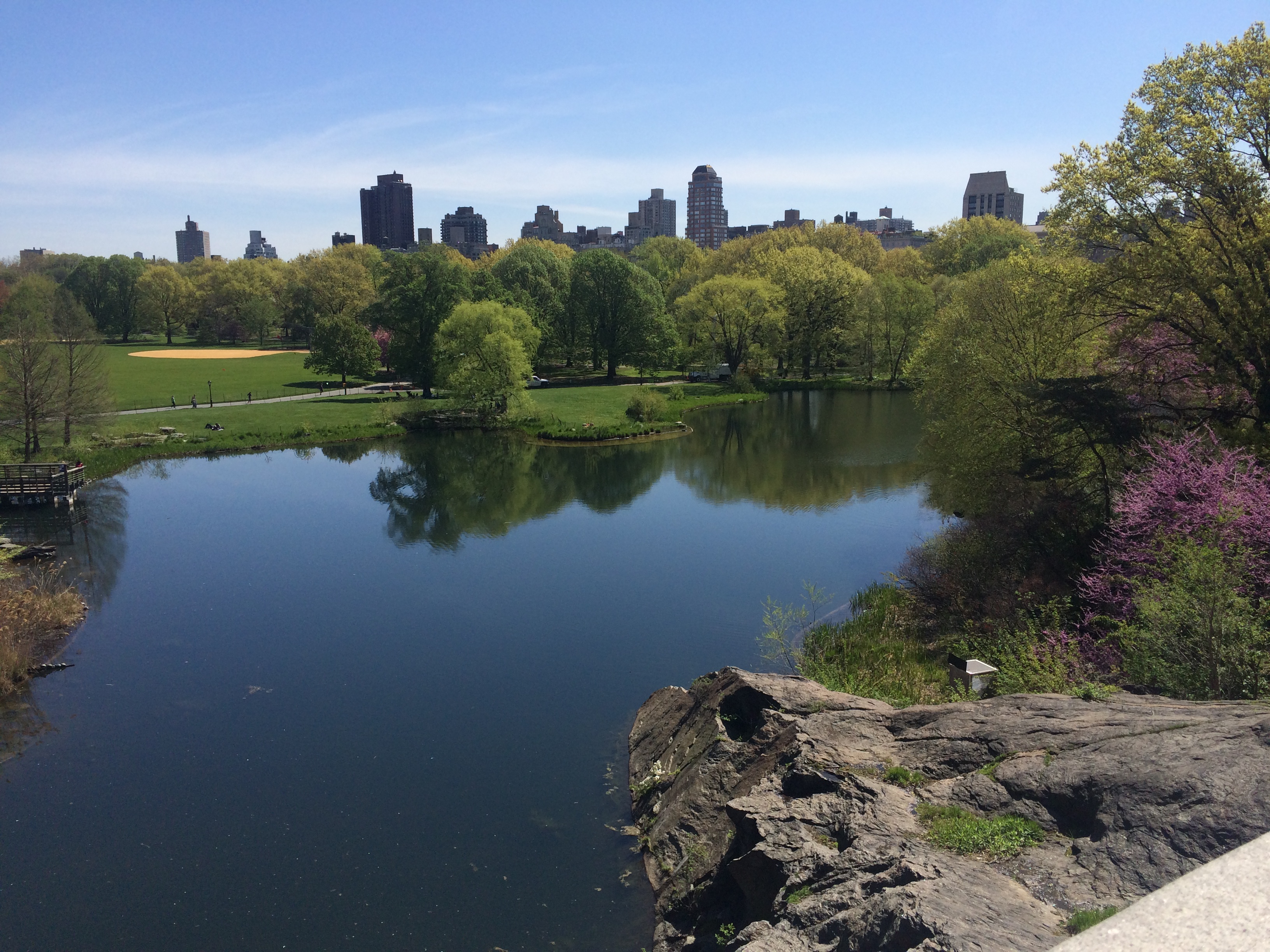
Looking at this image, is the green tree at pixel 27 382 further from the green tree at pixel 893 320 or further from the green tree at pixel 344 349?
the green tree at pixel 893 320

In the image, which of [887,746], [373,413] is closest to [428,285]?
[373,413]

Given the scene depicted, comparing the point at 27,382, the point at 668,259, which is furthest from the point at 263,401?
the point at 668,259

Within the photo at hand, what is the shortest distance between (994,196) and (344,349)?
16638cm

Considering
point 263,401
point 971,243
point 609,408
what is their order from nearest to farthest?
point 609,408
point 263,401
point 971,243

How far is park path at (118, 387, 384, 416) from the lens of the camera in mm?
53094

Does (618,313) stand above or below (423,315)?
above

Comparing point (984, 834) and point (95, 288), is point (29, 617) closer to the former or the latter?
point (984, 834)

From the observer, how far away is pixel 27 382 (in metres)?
39.0

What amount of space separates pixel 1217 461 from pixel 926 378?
13.9 meters

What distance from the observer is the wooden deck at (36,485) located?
3383 centimetres

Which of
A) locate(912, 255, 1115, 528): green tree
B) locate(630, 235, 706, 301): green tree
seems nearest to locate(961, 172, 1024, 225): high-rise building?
locate(630, 235, 706, 301): green tree

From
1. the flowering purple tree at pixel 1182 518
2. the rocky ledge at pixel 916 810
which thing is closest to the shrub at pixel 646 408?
the flowering purple tree at pixel 1182 518

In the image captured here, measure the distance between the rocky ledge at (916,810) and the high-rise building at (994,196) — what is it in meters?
198

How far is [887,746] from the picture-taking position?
1243 cm
